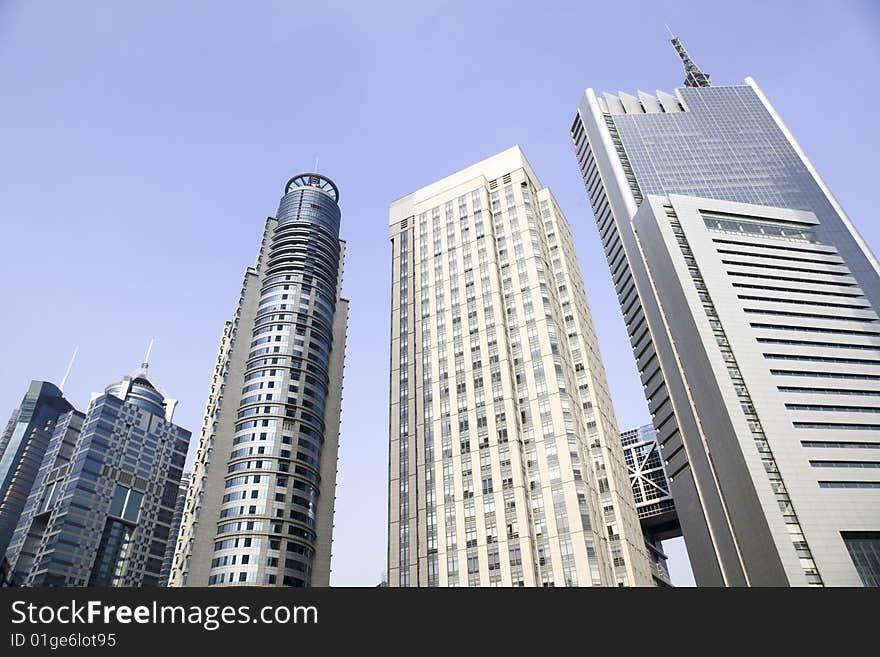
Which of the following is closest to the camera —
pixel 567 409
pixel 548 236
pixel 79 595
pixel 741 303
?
pixel 79 595

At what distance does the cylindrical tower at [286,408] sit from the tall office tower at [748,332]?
66.3m

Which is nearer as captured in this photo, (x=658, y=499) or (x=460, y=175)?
(x=460, y=175)

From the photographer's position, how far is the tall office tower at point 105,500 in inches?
5394

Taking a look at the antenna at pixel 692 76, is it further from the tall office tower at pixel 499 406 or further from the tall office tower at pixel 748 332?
the tall office tower at pixel 499 406

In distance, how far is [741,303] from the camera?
96.3m

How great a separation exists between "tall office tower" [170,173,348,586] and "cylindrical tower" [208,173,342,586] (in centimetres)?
19

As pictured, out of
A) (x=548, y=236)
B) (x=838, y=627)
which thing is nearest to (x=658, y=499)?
(x=548, y=236)

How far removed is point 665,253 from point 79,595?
354 ft

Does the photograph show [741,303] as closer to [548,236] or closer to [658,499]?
[548,236]

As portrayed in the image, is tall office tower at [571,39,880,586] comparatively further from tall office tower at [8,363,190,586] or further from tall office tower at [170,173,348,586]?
tall office tower at [8,363,190,586]

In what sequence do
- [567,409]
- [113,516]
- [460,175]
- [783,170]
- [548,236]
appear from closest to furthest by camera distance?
[567,409], [548,236], [460,175], [783,170], [113,516]

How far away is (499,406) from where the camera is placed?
7906 centimetres

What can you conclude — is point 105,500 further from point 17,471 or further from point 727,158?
point 727,158

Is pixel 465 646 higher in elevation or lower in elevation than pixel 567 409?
lower
